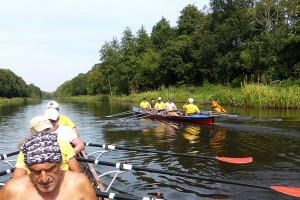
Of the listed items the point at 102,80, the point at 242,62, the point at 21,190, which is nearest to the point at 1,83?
the point at 102,80

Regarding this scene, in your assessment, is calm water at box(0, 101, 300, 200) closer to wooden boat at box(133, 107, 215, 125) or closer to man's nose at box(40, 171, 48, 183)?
wooden boat at box(133, 107, 215, 125)

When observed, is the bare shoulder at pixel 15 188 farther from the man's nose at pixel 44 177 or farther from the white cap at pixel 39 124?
the white cap at pixel 39 124

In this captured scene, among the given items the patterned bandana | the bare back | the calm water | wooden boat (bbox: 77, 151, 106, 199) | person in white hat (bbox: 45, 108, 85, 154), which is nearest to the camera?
the patterned bandana

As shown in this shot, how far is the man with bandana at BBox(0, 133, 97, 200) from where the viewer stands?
2.59 meters

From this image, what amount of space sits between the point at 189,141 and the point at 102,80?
67771 mm

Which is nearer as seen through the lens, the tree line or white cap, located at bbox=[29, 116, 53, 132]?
white cap, located at bbox=[29, 116, 53, 132]

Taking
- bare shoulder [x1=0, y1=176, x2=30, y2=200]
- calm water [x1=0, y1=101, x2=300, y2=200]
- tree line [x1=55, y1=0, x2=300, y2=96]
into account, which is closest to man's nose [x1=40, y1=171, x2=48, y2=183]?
bare shoulder [x1=0, y1=176, x2=30, y2=200]

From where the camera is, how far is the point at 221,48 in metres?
46.5

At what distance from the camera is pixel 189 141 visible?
14.0 m

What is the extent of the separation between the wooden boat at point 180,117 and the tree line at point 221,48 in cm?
1632

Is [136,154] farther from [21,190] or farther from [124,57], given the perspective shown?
[124,57]

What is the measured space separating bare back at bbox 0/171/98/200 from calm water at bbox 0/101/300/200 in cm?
469

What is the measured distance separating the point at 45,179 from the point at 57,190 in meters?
0.18

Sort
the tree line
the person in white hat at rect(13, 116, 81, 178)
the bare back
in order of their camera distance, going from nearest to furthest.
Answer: the bare back, the person in white hat at rect(13, 116, 81, 178), the tree line
